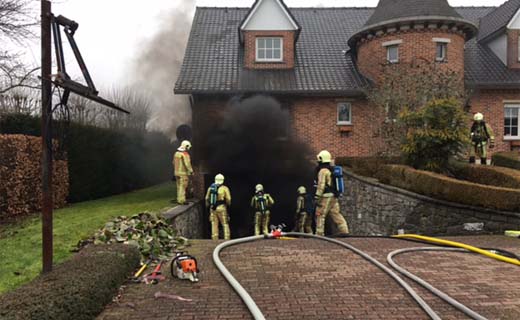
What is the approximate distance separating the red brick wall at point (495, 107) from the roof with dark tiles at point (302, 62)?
0.49m

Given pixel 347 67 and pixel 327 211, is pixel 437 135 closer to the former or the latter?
pixel 327 211

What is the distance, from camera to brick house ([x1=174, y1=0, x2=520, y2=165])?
14.8 m

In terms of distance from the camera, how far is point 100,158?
14.1 m

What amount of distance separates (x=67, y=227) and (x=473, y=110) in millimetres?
14987

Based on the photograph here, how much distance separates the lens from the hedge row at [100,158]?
1119cm

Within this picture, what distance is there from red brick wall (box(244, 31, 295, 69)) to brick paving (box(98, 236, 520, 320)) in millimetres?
11449

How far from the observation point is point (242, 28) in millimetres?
16281

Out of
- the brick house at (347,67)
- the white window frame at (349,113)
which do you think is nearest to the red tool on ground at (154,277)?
the brick house at (347,67)

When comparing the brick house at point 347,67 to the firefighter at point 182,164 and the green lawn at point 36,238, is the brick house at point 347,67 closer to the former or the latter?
the firefighter at point 182,164

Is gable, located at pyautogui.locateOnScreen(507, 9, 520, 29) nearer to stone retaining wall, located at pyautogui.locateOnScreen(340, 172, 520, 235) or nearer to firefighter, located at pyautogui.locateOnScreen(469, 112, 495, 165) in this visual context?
firefighter, located at pyautogui.locateOnScreen(469, 112, 495, 165)

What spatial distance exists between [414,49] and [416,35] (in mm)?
544

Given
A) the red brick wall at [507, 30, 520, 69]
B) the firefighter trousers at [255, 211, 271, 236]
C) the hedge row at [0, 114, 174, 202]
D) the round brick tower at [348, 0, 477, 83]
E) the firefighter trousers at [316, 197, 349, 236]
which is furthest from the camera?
Answer: the red brick wall at [507, 30, 520, 69]

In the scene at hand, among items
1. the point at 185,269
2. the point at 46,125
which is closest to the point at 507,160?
the point at 185,269

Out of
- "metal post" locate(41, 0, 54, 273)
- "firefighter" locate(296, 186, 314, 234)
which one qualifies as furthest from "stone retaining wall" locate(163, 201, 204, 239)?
"metal post" locate(41, 0, 54, 273)
